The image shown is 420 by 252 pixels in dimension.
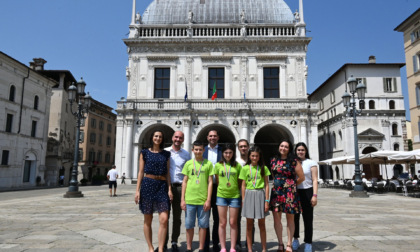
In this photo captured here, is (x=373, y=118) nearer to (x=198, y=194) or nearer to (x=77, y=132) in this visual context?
(x=77, y=132)

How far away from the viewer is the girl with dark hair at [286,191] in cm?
507

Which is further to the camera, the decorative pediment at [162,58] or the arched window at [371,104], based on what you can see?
the arched window at [371,104]

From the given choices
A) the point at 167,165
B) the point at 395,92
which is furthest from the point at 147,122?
the point at 395,92

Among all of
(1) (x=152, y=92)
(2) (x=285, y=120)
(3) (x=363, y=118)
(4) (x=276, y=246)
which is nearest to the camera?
(4) (x=276, y=246)

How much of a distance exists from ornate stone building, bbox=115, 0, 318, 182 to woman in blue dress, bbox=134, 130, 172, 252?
2294 centimetres

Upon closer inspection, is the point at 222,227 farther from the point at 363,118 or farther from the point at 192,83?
the point at 363,118

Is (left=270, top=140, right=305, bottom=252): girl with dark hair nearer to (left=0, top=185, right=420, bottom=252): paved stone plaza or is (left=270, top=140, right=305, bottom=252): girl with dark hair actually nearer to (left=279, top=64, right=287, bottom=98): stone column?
(left=0, top=185, right=420, bottom=252): paved stone plaza

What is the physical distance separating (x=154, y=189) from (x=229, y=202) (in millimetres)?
1305

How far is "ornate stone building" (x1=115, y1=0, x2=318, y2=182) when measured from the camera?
28.2 m

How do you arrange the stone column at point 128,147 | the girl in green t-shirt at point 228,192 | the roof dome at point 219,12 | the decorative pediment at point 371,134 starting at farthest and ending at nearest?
1. the roof dome at point 219,12
2. the decorative pediment at point 371,134
3. the stone column at point 128,147
4. the girl in green t-shirt at point 228,192

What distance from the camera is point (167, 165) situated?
5.11m

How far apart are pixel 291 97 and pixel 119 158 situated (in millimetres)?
18378

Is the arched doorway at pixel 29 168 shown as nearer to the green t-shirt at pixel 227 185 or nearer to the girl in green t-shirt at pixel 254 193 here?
the green t-shirt at pixel 227 185

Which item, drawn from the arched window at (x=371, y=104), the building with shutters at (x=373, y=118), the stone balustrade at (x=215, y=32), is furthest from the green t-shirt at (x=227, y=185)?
the arched window at (x=371, y=104)
